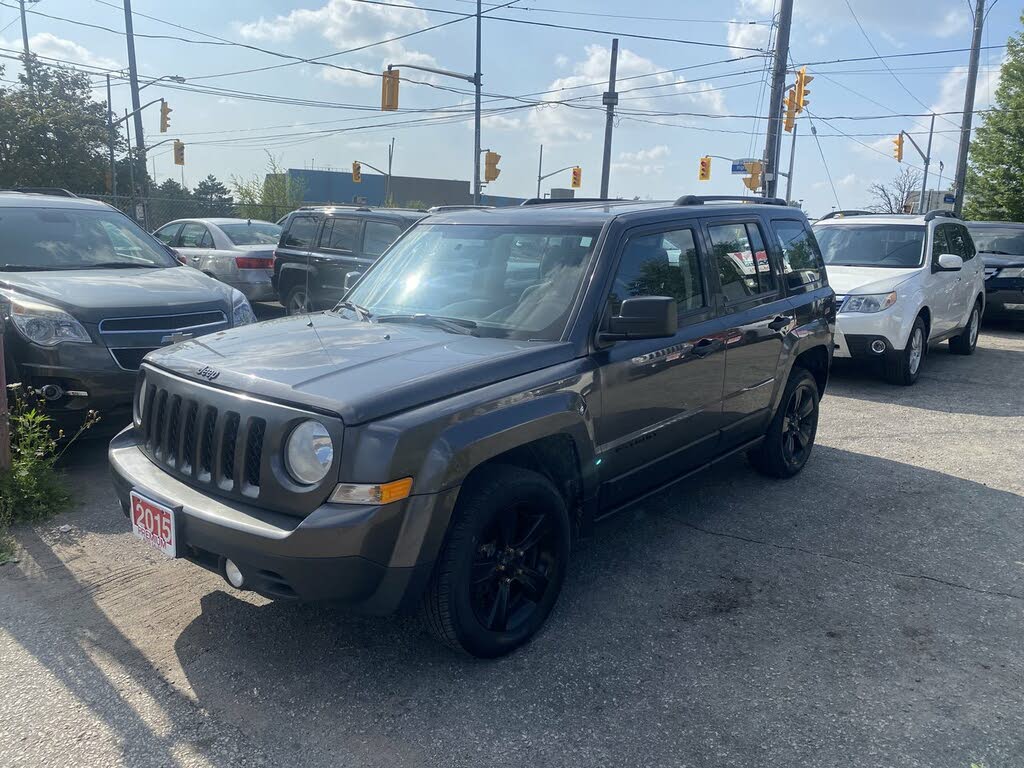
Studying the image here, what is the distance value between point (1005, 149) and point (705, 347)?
88.9 feet

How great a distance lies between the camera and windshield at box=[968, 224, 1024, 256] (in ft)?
45.7

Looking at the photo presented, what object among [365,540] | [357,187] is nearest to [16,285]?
[365,540]

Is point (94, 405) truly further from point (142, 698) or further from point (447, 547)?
point (447, 547)

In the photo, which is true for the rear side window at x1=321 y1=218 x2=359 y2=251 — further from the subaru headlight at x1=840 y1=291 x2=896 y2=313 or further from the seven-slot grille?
the seven-slot grille

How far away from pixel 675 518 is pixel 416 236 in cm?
232

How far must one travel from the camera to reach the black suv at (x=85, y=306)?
5.24 m

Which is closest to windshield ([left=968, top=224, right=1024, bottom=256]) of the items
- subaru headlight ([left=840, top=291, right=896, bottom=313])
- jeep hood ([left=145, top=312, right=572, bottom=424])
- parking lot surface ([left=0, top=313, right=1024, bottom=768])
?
subaru headlight ([left=840, top=291, right=896, bottom=313])

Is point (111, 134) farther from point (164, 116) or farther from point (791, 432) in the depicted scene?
point (791, 432)

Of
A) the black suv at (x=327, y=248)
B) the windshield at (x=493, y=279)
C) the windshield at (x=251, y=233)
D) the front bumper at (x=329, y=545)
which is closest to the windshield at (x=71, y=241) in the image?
the windshield at (x=493, y=279)

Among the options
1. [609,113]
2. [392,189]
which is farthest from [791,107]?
[392,189]

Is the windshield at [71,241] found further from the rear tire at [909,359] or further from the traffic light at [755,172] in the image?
the traffic light at [755,172]

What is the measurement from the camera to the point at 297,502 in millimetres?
2814

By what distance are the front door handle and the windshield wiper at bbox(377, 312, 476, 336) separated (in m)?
1.27

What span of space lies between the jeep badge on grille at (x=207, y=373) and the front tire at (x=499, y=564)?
3.56 feet
